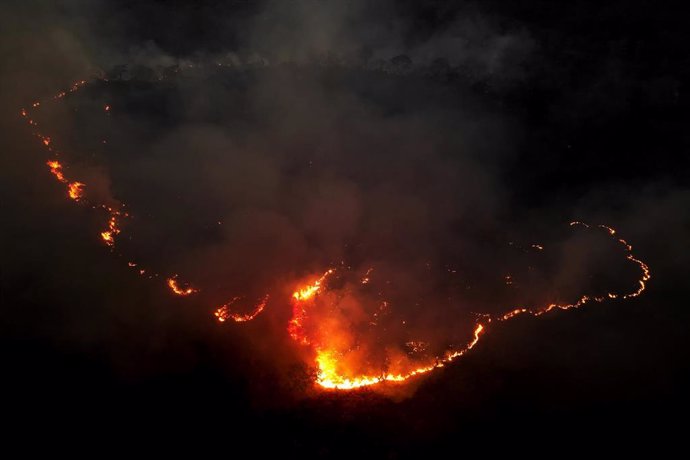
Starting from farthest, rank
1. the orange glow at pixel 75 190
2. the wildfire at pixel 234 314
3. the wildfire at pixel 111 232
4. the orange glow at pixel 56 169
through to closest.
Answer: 1. the orange glow at pixel 56 169
2. the orange glow at pixel 75 190
3. the wildfire at pixel 111 232
4. the wildfire at pixel 234 314

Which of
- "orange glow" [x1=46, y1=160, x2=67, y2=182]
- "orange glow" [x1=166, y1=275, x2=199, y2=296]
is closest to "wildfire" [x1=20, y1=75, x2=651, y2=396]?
"orange glow" [x1=166, y1=275, x2=199, y2=296]

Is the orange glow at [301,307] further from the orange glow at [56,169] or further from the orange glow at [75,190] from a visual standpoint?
the orange glow at [56,169]

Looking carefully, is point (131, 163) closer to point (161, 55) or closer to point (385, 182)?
point (161, 55)

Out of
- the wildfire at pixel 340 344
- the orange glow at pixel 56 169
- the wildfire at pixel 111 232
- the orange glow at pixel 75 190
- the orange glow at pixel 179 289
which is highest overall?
A: the orange glow at pixel 56 169

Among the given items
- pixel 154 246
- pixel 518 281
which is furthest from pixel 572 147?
pixel 154 246

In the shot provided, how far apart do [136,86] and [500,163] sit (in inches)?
474

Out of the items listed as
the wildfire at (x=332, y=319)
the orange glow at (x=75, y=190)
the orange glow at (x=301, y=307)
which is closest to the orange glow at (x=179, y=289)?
the wildfire at (x=332, y=319)

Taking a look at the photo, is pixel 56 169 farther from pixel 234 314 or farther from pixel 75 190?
pixel 234 314

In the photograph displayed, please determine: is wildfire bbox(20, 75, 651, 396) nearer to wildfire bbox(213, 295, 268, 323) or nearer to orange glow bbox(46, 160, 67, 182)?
wildfire bbox(213, 295, 268, 323)

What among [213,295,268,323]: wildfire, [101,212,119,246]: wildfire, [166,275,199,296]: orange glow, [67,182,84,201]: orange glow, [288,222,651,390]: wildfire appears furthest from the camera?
[67,182,84,201]: orange glow

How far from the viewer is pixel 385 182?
1306 cm

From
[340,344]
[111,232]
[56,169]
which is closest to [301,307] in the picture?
[340,344]

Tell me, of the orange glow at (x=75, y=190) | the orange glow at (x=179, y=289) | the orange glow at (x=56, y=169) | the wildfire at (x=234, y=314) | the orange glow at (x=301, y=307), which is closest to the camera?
the orange glow at (x=301, y=307)

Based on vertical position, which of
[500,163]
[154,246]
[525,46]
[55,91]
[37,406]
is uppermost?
[525,46]
